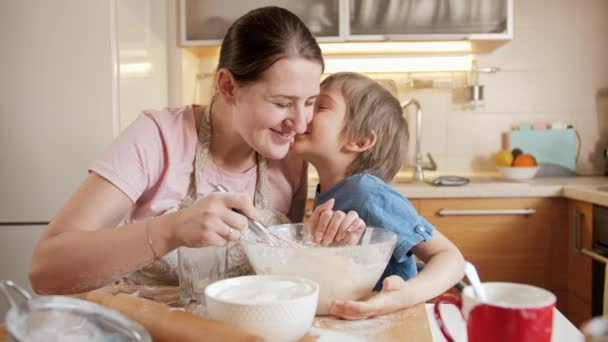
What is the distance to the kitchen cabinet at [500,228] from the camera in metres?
2.38


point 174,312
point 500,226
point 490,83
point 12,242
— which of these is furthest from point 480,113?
point 174,312

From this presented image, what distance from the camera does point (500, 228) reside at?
2.38 metres

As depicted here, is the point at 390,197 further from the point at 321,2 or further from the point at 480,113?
the point at 480,113

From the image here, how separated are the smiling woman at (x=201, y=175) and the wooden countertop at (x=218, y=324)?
0.13 meters

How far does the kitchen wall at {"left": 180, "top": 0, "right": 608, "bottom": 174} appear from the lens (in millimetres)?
2891

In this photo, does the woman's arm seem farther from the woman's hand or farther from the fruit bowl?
the fruit bowl

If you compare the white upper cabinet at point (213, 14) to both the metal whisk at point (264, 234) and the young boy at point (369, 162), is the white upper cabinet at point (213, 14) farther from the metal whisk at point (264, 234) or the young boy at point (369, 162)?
the metal whisk at point (264, 234)

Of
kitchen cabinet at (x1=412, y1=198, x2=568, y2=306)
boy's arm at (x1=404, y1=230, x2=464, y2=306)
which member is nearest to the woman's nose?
boy's arm at (x1=404, y1=230, x2=464, y2=306)

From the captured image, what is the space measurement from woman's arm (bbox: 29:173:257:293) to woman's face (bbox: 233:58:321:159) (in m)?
0.29

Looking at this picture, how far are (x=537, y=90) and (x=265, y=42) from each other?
7.18ft

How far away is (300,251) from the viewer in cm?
81

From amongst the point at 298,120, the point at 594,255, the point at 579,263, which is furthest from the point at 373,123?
the point at 579,263

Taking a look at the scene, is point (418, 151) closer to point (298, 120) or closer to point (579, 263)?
point (579, 263)

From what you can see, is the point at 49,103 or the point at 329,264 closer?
the point at 329,264
